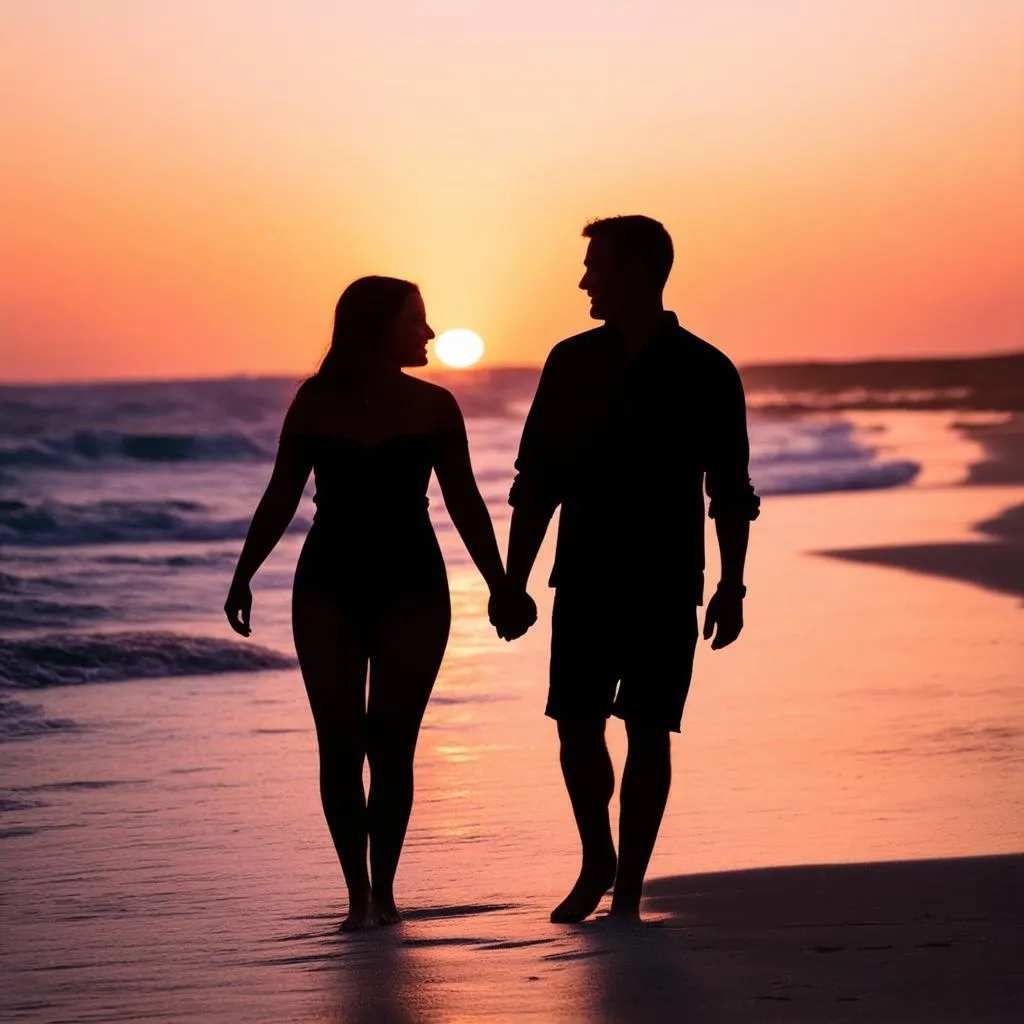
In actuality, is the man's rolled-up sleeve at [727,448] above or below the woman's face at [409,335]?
below

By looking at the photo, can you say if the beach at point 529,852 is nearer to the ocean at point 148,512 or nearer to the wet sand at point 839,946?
the wet sand at point 839,946

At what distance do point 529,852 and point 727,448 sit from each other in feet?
5.19

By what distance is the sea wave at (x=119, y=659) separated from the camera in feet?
32.9

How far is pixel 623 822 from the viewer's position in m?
4.88

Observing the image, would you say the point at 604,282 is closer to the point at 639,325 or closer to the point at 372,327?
the point at 639,325

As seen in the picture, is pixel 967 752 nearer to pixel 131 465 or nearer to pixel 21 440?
pixel 131 465

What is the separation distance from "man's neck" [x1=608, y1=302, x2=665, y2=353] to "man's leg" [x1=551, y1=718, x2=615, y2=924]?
93cm

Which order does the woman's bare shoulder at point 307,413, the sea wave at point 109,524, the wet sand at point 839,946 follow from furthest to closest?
the sea wave at point 109,524 < the woman's bare shoulder at point 307,413 < the wet sand at point 839,946

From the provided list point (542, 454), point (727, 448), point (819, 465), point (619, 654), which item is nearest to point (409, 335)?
point (542, 454)

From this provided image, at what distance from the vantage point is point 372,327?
4.98 metres

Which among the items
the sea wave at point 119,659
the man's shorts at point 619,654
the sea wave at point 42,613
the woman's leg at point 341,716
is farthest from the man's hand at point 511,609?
the sea wave at point 42,613

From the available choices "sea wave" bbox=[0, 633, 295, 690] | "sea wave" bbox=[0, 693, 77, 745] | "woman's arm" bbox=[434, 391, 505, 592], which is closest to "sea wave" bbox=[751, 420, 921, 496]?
"sea wave" bbox=[0, 633, 295, 690]

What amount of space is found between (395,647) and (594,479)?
0.64 m

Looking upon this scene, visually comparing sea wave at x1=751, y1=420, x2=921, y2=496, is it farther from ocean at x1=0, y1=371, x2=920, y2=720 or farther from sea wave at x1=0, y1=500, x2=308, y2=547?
sea wave at x1=0, y1=500, x2=308, y2=547
